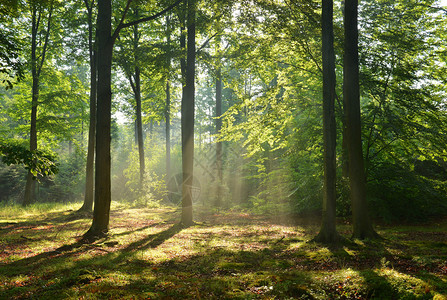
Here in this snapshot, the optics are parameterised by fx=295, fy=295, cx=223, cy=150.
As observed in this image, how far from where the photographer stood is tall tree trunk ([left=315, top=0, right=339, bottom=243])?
8.51m

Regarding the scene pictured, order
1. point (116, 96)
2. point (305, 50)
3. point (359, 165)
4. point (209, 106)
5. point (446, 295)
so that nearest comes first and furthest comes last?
1. point (446, 295)
2. point (359, 165)
3. point (305, 50)
4. point (116, 96)
5. point (209, 106)

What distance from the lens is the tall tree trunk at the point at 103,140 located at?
31.1 feet

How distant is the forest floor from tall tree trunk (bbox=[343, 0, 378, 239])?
0.76 metres

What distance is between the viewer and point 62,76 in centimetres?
2141

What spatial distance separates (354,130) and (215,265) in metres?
5.84

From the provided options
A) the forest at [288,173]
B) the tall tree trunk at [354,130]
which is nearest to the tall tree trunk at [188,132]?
the forest at [288,173]

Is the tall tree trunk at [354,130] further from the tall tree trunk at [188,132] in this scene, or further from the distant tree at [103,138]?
the distant tree at [103,138]

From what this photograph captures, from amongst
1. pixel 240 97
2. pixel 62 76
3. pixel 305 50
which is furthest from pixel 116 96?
pixel 305 50

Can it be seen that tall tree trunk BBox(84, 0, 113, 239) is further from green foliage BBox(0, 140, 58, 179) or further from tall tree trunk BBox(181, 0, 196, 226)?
tall tree trunk BBox(181, 0, 196, 226)

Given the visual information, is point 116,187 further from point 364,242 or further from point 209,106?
point 364,242

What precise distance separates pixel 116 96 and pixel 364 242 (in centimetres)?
2707

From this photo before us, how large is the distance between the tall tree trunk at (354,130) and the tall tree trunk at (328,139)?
2.43 ft

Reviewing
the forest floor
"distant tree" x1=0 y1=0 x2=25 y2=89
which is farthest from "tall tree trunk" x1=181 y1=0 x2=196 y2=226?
"distant tree" x1=0 y1=0 x2=25 y2=89

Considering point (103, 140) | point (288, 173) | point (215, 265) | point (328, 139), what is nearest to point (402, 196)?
point (288, 173)
